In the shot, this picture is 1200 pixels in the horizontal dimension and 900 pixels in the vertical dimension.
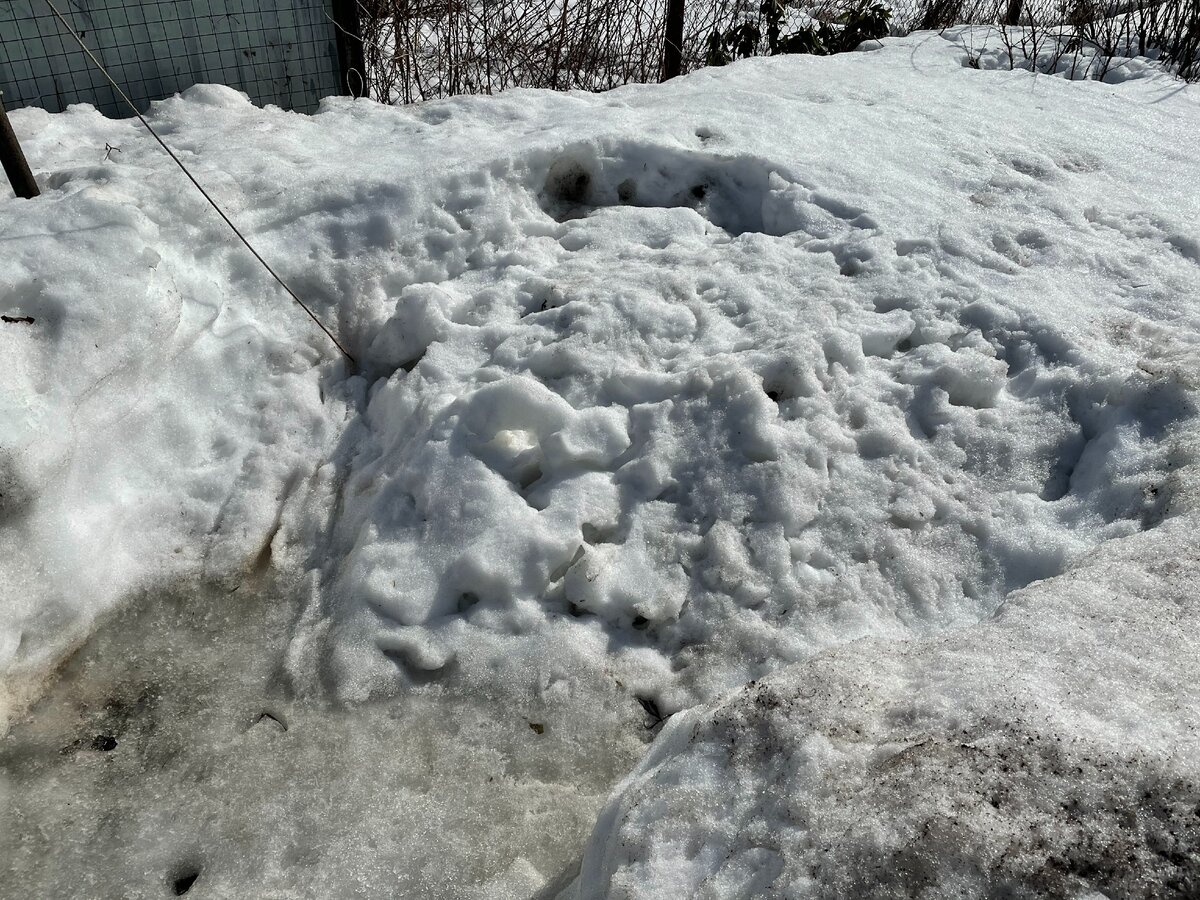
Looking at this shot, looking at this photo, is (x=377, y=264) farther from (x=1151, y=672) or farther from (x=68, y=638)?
(x=1151, y=672)

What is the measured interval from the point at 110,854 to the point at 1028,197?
3969 mm

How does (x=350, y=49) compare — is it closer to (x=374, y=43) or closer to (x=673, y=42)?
(x=374, y=43)

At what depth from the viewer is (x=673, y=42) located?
5.59 m

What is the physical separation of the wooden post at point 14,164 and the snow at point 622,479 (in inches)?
2.8

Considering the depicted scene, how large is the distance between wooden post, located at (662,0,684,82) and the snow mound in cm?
478

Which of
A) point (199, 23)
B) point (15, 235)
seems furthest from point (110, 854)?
point (199, 23)

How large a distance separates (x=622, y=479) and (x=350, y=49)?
3.31 m

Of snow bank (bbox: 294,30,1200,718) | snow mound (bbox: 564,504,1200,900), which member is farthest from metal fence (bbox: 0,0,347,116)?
snow mound (bbox: 564,504,1200,900)

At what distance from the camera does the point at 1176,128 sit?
4.37 meters

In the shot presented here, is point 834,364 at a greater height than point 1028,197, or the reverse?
point 1028,197

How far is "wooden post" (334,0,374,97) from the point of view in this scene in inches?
178

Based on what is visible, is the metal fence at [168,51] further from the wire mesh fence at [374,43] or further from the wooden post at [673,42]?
the wooden post at [673,42]

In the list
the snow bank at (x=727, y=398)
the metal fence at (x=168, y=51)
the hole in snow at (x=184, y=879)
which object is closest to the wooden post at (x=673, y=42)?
the snow bank at (x=727, y=398)


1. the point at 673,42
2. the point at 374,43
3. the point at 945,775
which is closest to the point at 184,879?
the point at 945,775
